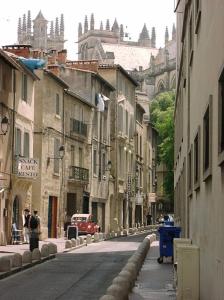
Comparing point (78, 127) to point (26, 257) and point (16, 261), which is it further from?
point (16, 261)

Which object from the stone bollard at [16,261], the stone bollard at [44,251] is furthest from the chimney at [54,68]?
the stone bollard at [16,261]

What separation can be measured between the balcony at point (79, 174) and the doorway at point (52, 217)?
125 inches

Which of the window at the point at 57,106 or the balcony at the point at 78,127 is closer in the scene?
the window at the point at 57,106

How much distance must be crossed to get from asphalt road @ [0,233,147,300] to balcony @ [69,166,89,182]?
19149mm

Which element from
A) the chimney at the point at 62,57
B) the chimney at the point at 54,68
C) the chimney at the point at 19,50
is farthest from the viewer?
the chimney at the point at 62,57

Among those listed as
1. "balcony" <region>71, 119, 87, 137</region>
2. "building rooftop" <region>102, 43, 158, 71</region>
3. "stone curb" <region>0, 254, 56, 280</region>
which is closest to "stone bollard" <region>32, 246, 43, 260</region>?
"stone curb" <region>0, 254, 56, 280</region>

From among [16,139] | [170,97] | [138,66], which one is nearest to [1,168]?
[16,139]

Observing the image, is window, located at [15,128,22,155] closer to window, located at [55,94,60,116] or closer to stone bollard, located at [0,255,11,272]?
window, located at [55,94,60,116]

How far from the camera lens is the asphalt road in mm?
15102

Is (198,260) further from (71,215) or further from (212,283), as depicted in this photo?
(71,215)

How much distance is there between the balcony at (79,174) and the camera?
151 feet

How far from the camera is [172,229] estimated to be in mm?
22109

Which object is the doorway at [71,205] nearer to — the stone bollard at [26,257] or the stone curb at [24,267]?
the stone curb at [24,267]

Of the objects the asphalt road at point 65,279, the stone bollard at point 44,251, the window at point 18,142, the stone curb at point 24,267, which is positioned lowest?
the asphalt road at point 65,279
